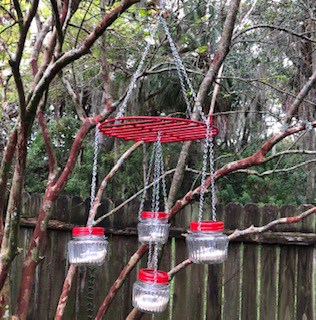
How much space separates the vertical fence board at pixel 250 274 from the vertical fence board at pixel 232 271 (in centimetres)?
3

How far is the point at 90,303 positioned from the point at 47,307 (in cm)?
29

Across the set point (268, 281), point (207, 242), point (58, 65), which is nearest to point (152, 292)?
point (207, 242)

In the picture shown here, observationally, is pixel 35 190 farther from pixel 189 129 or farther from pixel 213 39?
pixel 189 129

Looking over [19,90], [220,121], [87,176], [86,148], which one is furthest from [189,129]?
[86,148]

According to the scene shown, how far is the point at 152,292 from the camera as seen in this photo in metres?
1.23

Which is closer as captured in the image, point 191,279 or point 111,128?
point 111,128

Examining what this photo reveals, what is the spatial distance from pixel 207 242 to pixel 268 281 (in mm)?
1214

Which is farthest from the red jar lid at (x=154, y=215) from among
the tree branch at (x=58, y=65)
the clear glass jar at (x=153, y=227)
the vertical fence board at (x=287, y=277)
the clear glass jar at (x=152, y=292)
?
the vertical fence board at (x=287, y=277)

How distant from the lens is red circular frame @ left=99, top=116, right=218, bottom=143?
969 millimetres

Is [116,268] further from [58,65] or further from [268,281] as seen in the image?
[58,65]

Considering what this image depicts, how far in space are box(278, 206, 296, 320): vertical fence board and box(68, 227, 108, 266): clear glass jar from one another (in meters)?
1.24

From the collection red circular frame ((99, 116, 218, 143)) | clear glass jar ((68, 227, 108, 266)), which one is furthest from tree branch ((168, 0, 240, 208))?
clear glass jar ((68, 227, 108, 266))

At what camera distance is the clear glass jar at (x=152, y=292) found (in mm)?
1233

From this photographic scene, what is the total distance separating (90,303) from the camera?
7.66 feet
